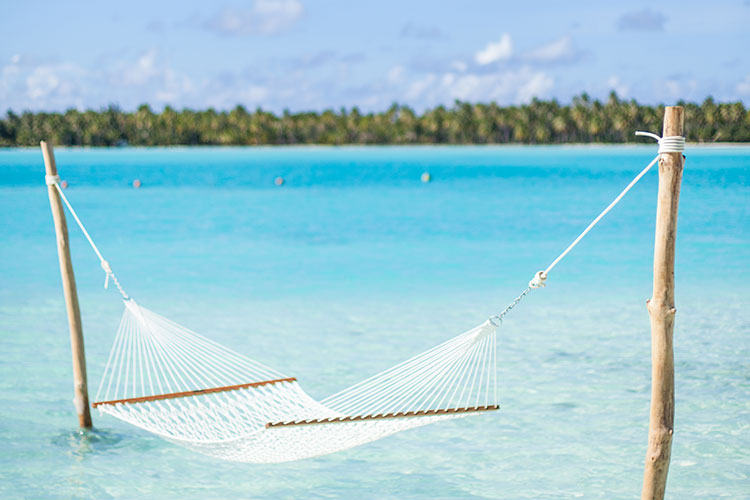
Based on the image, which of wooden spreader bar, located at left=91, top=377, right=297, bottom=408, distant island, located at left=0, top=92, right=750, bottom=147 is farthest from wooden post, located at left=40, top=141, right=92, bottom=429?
distant island, located at left=0, top=92, right=750, bottom=147

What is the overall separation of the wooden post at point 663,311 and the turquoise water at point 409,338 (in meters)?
1.40

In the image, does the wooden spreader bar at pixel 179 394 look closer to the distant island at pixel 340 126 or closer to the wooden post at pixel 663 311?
the wooden post at pixel 663 311

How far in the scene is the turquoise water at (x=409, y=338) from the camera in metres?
4.82

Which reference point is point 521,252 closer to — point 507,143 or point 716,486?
point 716,486

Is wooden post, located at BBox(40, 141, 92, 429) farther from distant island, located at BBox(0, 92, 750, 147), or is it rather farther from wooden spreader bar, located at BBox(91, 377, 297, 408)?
distant island, located at BBox(0, 92, 750, 147)

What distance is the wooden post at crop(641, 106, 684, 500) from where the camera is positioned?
9.87ft

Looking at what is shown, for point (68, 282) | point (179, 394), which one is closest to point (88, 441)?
point (68, 282)

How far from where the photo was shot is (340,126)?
10044cm

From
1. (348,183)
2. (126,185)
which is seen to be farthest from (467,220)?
(126,185)

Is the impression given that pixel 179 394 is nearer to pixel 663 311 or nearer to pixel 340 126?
pixel 663 311

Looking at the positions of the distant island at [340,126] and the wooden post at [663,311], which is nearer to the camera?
the wooden post at [663,311]

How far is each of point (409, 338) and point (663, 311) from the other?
510 cm

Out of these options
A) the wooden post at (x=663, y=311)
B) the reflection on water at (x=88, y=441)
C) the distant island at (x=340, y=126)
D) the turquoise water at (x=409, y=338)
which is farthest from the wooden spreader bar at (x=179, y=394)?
the distant island at (x=340, y=126)

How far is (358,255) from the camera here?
1469 centimetres
